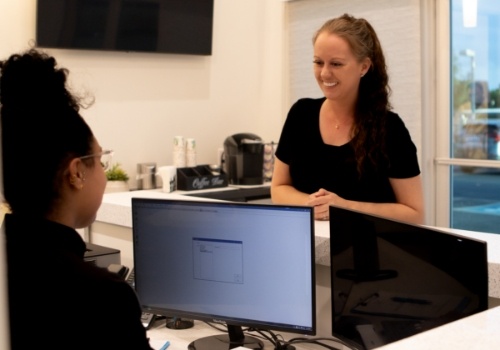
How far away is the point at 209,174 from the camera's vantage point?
4.18 meters

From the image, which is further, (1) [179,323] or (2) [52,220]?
(1) [179,323]

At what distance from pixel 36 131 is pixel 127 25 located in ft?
10.4

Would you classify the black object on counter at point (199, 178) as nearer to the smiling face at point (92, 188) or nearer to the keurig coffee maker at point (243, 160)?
the keurig coffee maker at point (243, 160)

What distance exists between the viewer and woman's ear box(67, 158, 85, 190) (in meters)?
1.17

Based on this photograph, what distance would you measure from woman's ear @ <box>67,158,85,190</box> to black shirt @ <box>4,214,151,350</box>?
0.41 ft

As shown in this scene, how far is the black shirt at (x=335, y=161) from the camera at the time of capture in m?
2.11

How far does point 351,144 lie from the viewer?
7.00ft

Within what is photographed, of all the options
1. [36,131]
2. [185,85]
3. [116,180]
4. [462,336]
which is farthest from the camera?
[185,85]

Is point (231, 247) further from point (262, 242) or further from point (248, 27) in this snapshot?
point (248, 27)

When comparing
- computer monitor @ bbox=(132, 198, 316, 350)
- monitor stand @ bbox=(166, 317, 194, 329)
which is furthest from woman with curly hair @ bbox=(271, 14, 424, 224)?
monitor stand @ bbox=(166, 317, 194, 329)

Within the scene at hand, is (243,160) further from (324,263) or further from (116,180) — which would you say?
(324,263)

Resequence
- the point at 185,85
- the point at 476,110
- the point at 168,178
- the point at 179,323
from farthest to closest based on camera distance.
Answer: the point at 185,85, the point at 476,110, the point at 168,178, the point at 179,323

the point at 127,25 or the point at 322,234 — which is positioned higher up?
the point at 127,25

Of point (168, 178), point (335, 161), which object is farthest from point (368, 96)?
point (168, 178)
